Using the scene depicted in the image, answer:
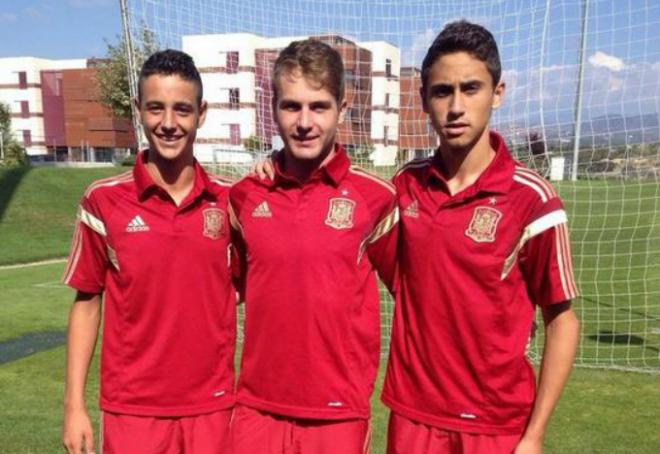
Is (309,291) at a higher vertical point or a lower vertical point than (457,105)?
lower

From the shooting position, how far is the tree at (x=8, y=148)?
2837 cm

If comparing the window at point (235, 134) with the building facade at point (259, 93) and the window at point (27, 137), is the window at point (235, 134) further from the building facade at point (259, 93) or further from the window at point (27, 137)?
the window at point (27, 137)

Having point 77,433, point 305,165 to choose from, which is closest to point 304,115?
point 305,165

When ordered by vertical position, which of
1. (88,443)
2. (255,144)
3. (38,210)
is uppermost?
(255,144)

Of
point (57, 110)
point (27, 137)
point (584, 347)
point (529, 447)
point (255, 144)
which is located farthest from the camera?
point (27, 137)

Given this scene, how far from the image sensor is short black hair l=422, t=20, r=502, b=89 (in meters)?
2.12

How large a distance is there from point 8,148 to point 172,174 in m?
32.0

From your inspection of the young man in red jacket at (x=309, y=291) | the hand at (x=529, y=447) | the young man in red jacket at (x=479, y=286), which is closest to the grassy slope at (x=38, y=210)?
the young man in red jacket at (x=309, y=291)

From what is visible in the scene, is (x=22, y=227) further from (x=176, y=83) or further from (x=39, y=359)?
(x=176, y=83)

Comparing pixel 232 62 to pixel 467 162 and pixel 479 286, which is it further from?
pixel 479 286

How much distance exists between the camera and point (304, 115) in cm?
218

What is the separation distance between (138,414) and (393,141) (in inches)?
206

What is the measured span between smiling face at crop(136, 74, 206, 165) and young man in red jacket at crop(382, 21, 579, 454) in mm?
877

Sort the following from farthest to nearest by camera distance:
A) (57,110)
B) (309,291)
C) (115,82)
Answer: (57,110) → (115,82) → (309,291)
